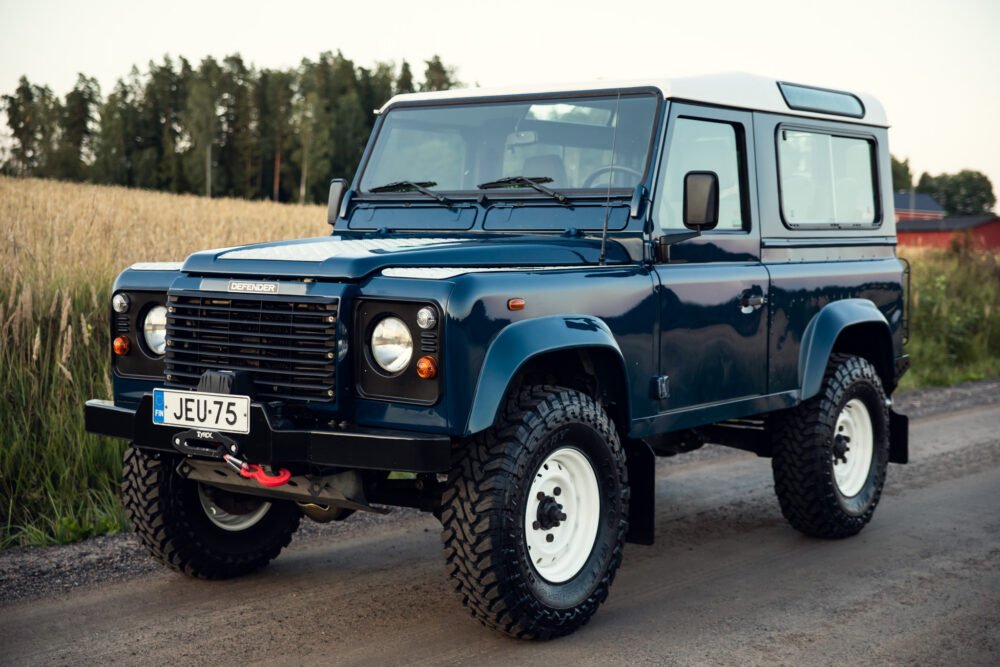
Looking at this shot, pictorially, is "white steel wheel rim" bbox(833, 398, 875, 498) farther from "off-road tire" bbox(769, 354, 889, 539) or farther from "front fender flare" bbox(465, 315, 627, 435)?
"front fender flare" bbox(465, 315, 627, 435)

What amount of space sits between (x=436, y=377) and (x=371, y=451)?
34cm

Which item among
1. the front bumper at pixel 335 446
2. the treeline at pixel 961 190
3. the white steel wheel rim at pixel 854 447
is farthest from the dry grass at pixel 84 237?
the treeline at pixel 961 190

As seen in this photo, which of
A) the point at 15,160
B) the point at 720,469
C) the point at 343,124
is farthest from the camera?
the point at 343,124

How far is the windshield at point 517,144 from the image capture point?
16.6ft

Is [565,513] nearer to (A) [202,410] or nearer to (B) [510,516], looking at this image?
(B) [510,516]

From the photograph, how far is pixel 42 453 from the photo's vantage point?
6246mm

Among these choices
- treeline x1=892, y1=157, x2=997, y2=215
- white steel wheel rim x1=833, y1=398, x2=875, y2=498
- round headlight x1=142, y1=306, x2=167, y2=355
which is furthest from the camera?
treeline x1=892, y1=157, x2=997, y2=215

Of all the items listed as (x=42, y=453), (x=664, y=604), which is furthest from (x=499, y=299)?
(x=42, y=453)

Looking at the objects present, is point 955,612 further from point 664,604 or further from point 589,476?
point 589,476

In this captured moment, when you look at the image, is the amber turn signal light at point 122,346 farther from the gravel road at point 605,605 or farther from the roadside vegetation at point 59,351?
the roadside vegetation at point 59,351

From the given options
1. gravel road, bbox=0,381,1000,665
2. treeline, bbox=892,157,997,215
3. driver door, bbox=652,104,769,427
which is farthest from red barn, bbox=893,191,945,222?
driver door, bbox=652,104,769,427

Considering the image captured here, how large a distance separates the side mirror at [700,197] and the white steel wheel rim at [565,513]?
1.19 metres

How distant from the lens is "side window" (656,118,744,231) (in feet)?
Answer: 16.5

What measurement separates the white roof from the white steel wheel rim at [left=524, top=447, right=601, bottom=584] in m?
1.82
